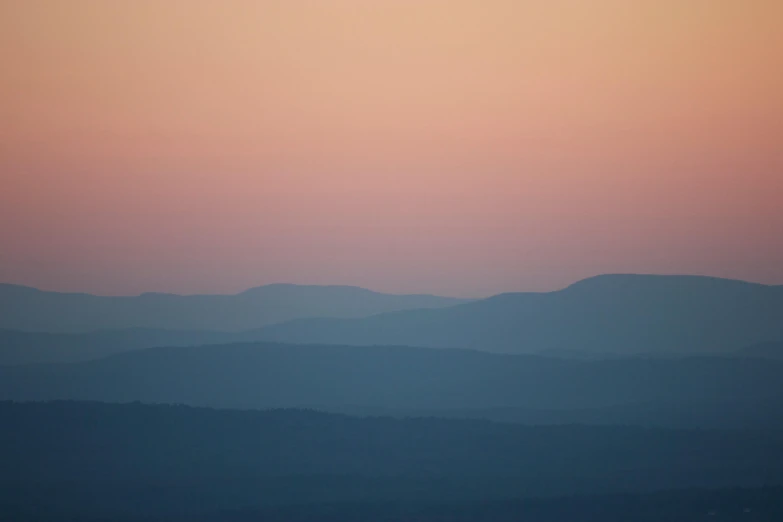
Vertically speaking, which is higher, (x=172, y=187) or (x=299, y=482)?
(x=172, y=187)

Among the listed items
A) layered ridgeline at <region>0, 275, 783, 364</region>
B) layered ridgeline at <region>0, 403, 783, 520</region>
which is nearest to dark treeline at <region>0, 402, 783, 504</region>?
layered ridgeline at <region>0, 403, 783, 520</region>

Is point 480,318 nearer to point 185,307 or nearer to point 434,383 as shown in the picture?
point 434,383

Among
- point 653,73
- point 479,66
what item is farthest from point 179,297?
point 653,73

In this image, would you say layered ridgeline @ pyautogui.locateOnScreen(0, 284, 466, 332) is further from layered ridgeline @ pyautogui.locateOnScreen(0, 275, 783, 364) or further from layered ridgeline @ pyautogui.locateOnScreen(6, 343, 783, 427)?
layered ridgeline @ pyautogui.locateOnScreen(6, 343, 783, 427)

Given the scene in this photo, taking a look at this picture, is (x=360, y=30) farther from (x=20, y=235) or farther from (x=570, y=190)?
(x=20, y=235)

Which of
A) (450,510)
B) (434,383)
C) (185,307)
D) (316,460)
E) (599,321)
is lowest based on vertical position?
(450,510)

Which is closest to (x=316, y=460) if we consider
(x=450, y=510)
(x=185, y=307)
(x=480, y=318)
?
(x=450, y=510)
